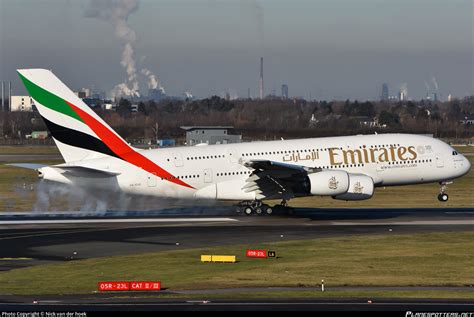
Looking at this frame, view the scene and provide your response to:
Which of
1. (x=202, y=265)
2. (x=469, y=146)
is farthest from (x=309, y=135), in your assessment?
(x=202, y=265)

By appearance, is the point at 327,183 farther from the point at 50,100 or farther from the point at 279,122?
the point at 279,122

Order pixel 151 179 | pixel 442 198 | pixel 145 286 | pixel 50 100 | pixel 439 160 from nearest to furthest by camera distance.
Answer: pixel 145 286 < pixel 50 100 < pixel 151 179 < pixel 439 160 < pixel 442 198

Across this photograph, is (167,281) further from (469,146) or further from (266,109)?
(266,109)

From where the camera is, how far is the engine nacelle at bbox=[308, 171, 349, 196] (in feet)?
178

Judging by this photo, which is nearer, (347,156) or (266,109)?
(347,156)

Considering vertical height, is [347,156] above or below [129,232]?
above

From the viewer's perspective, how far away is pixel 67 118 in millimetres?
54594

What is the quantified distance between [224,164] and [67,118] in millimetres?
10244

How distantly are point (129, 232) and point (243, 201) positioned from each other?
11.0 metres

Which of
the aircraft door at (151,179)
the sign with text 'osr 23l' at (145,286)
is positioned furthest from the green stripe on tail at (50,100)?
the sign with text 'osr 23l' at (145,286)

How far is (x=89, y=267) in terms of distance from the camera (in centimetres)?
3803

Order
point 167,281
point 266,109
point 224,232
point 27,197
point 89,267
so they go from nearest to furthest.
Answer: point 167,281, point 89,267, point 224,232, point 27,197, point 266,109

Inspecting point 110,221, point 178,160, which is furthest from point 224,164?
point 110,221

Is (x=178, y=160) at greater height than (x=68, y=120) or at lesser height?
lesser
